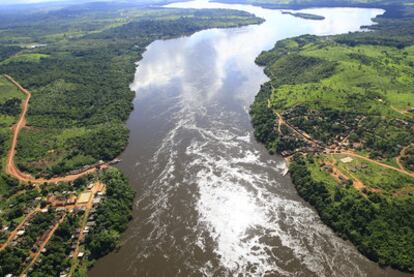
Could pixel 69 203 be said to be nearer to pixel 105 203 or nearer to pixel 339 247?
pixel 105 203

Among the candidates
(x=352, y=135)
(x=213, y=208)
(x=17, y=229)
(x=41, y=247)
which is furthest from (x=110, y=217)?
(x=352, y=135)

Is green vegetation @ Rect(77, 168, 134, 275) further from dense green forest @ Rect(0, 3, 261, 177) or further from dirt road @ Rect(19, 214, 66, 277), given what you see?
dense green forest @ Rect(0, 3, 261, 177)

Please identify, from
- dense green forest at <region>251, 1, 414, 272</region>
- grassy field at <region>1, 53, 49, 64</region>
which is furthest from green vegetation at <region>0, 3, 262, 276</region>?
dense green forest at <region>251, 1, 414, 272</region>

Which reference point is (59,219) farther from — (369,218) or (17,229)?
(369,218)

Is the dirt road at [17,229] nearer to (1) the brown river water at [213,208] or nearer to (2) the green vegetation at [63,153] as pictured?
(2) the green vegetation at [63,153]

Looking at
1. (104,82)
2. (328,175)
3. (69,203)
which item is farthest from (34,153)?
(328,175)

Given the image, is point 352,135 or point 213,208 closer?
point 213,208
